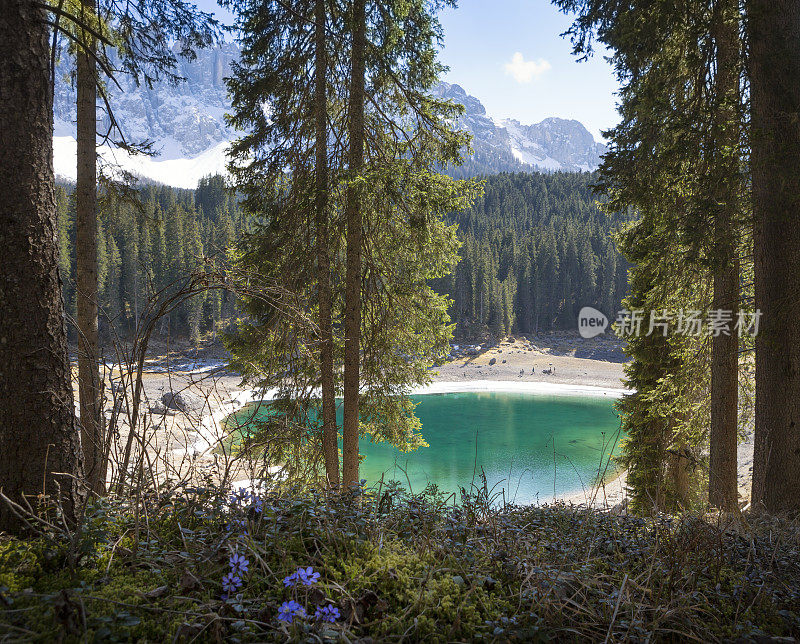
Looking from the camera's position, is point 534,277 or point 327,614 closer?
point 327,614

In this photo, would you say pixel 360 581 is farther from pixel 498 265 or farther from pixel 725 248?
pixel 498 265

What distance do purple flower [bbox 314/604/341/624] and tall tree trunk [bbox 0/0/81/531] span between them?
1.26m

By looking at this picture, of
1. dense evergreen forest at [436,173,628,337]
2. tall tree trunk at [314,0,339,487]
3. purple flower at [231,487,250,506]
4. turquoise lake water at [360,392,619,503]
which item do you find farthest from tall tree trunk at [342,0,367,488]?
dense evergreen forest at [436,173,628,337]

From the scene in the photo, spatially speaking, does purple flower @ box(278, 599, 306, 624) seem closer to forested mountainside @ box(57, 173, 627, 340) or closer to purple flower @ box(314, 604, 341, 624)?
purple flower @ box(314, 604, 341, 624)

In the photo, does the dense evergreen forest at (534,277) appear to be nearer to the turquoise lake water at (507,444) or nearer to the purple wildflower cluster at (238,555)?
the turquoise lake water at (507,444)

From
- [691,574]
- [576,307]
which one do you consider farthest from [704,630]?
[576,307]

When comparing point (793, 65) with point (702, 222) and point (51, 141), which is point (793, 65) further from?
point (51, 141)

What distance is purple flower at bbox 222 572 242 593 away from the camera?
1501 millimetres

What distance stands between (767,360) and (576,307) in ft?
194

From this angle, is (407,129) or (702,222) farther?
(407,129)

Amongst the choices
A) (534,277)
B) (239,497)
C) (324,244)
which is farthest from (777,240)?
(534,277)

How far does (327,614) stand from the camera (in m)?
1.43

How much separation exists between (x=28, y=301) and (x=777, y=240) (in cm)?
582

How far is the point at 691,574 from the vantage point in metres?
1.95
